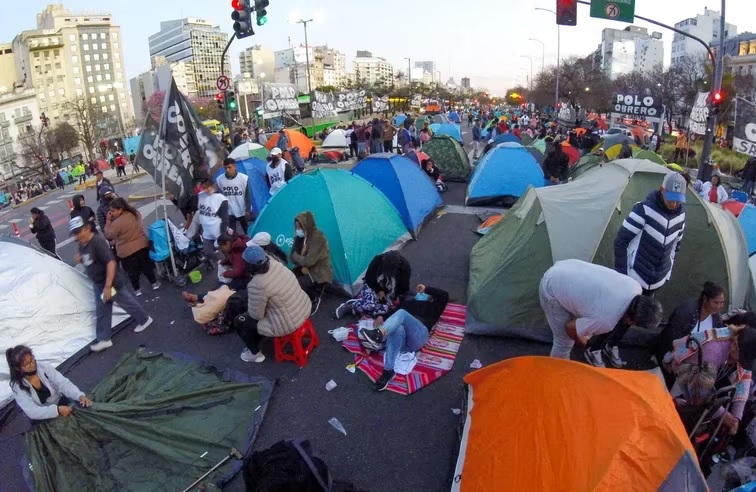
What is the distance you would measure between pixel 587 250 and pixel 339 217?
3381 millimetres

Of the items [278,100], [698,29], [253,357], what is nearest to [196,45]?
[698,29]

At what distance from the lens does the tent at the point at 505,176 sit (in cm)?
1085

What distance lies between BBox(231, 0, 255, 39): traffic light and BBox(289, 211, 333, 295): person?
6.28m

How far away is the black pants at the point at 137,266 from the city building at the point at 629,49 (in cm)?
10391

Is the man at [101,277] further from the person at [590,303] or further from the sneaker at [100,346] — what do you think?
the person at [590,303]

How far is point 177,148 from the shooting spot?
295 inches

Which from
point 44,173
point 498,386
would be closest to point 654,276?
point 498,386

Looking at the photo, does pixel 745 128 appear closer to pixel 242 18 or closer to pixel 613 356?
pixel 613 356

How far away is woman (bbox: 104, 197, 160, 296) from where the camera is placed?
6770 millimetres

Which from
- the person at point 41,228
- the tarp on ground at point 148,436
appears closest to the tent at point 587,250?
the tarp on ground at point 148,436

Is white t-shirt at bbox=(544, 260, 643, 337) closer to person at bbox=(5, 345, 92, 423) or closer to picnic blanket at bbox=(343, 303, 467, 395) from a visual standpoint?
picnic blanket at bbox=(343, 303, 467, 395)

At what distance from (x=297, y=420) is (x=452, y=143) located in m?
11.7

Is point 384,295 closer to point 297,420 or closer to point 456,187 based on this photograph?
point 297,420

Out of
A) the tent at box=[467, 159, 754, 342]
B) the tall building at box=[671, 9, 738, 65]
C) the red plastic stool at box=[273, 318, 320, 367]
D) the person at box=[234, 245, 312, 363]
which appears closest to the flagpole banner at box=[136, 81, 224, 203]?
the person at box=[234, 245, 312, 363]
